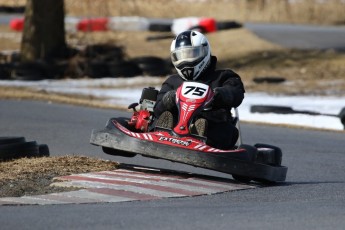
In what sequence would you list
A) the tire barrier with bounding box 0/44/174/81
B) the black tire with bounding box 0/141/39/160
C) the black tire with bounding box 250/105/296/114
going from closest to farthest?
the black tire with bounding box 0/141/39/160 < the black tire with bounding box 250/105/296/114 < the tire barrier with bounding box 0/44/174/81

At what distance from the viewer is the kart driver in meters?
8.98

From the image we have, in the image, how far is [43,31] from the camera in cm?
2403

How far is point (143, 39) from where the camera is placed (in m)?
30.7

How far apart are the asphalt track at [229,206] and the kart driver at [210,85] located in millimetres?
673

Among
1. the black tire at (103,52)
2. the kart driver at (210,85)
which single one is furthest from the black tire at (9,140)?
the black tire at (103,52)

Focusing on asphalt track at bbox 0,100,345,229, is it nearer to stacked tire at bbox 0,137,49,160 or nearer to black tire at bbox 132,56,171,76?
stacked tire at bbox 0,137,49,160

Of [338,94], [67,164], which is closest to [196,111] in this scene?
[67,164]

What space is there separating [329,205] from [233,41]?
2156 centimetres

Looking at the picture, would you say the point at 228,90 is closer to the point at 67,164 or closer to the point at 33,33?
the point at 67,164

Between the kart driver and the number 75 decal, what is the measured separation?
11cm

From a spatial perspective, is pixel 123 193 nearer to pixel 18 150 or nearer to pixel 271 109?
pixel 18 150

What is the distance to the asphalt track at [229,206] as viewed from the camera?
6223 mm

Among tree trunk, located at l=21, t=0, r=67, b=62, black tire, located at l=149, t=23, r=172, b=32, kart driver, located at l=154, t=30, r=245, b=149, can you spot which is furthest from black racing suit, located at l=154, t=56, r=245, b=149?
black tire, located at l=149, t=23, r=172, b=32

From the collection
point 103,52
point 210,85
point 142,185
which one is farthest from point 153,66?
point 142,185
